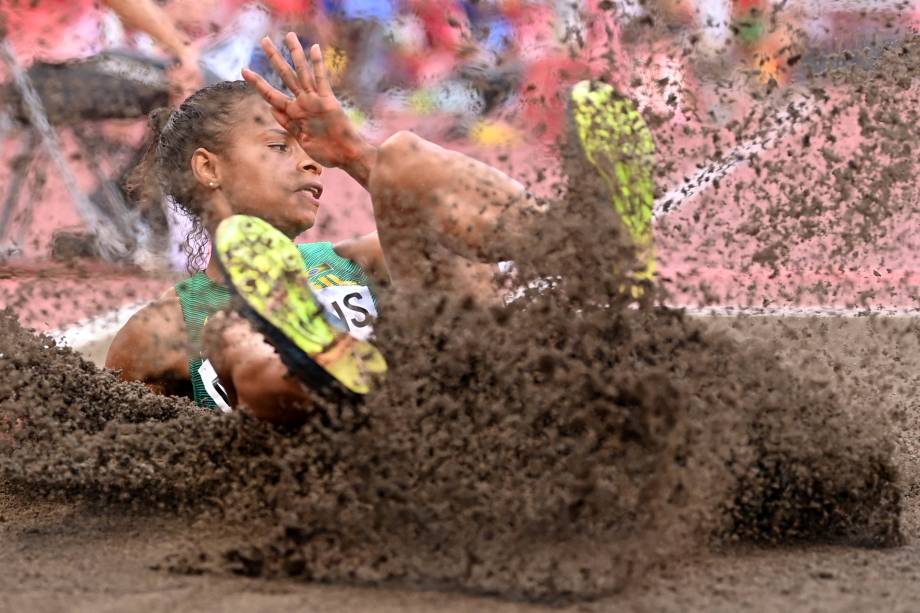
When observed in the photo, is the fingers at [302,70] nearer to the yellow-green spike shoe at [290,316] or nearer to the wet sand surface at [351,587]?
the yellow-green spike shoe at [290,316]

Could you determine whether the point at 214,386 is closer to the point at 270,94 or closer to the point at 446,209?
the point at 270,94

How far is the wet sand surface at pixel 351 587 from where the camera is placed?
5.83 feet

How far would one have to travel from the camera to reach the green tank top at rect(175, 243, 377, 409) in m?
2.79

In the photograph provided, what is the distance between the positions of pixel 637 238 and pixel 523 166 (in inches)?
22.0

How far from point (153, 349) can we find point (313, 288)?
1.62 ft

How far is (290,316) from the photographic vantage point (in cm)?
204

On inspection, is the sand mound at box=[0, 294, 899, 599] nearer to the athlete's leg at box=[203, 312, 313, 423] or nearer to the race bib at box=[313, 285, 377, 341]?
the athlete's leg at box=[203, 312, 313, 423]

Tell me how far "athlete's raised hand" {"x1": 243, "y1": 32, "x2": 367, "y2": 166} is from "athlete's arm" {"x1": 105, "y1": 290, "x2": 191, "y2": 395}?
71 centimetres

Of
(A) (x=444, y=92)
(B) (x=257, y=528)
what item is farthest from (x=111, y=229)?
(B) (x=257, y=528)

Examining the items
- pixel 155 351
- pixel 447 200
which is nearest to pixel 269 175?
pixel 155 351

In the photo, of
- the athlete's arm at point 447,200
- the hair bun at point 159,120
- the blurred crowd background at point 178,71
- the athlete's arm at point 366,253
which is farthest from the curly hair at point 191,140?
the blurred crowd background at point 178,71

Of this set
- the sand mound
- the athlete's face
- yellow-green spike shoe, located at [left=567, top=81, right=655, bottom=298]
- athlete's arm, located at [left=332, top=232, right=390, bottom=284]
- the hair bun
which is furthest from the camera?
the hair bun

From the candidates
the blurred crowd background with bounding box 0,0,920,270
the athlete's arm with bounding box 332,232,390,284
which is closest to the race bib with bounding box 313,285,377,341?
the athlete's arm with bounding box 332,232,390,284

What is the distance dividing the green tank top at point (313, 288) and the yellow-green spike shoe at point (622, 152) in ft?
2.45
